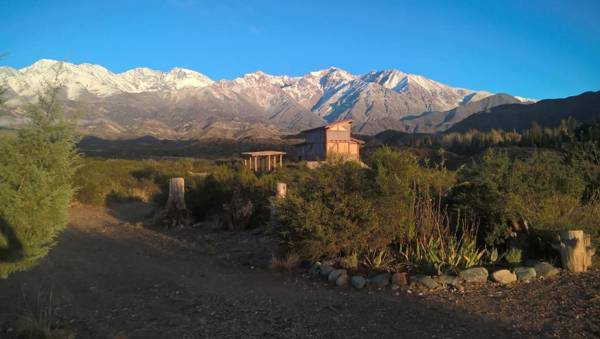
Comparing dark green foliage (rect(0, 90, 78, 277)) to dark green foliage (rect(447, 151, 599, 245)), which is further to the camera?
dark green foliage (rect(447, 151, 599, 245))

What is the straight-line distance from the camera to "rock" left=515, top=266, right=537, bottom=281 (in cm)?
751

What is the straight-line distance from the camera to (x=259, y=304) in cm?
707

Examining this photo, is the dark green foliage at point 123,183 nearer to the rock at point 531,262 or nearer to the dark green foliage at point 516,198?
the dark green foliage at point 516,198

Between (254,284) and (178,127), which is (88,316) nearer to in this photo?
(254,284)

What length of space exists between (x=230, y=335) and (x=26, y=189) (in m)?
2.77

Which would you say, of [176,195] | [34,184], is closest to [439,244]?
Answer: [34,184]

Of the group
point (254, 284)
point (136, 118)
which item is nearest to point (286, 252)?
point (254, 284)

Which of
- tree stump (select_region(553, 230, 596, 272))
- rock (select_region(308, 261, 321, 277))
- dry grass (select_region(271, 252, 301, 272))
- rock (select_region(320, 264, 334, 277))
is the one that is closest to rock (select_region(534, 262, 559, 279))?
tree stump (select_region(553, 230, 596, 272))

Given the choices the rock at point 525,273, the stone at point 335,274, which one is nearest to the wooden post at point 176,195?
the stone at point 335,274

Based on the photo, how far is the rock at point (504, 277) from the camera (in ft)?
24.4

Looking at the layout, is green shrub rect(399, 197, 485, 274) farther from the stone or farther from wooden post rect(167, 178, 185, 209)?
wooden post rect(167, 178, 185, 209)

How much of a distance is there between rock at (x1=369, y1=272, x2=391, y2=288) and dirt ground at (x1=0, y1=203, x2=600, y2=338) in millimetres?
280

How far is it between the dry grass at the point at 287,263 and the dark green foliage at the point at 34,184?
3899mm

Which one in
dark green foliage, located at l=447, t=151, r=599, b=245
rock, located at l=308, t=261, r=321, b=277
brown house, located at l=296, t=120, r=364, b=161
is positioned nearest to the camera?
rock, located at l=308, t=261, r=321, b=277
